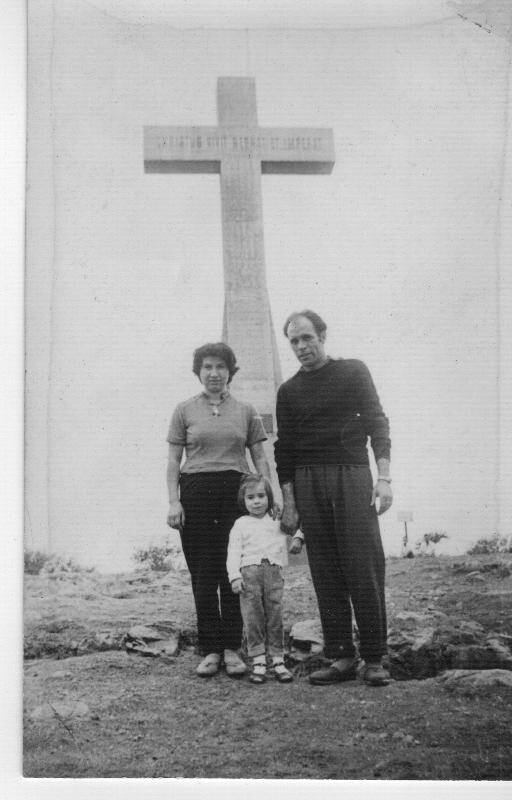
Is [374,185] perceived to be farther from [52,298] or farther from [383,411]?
[52,298]

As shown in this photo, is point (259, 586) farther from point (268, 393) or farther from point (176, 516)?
point (268, 393)

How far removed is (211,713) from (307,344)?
1630 millimetres

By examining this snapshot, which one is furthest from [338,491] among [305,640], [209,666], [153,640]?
[153,640]

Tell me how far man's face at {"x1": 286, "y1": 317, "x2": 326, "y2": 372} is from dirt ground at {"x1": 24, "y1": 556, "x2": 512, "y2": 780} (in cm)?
94

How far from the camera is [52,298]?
3.77 m

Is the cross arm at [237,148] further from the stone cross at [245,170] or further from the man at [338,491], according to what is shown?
the man at [338,491]

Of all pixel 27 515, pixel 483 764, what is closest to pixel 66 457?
pixel 27 515

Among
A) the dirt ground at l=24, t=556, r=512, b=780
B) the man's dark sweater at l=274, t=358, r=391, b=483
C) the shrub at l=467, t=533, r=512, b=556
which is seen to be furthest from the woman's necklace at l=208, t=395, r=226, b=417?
the shrub at l=467, t=533, r=512, b=556

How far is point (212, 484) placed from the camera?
11.7ft

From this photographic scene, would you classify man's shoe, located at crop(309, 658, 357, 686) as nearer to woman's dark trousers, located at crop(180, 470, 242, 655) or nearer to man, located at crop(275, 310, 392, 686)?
man, located at crop(275, 310, 392, 686)

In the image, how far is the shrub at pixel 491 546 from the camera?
3711 mm

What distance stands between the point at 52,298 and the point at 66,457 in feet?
2.43

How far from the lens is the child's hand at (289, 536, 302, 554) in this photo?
354 cm

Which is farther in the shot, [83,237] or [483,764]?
[83,237]
